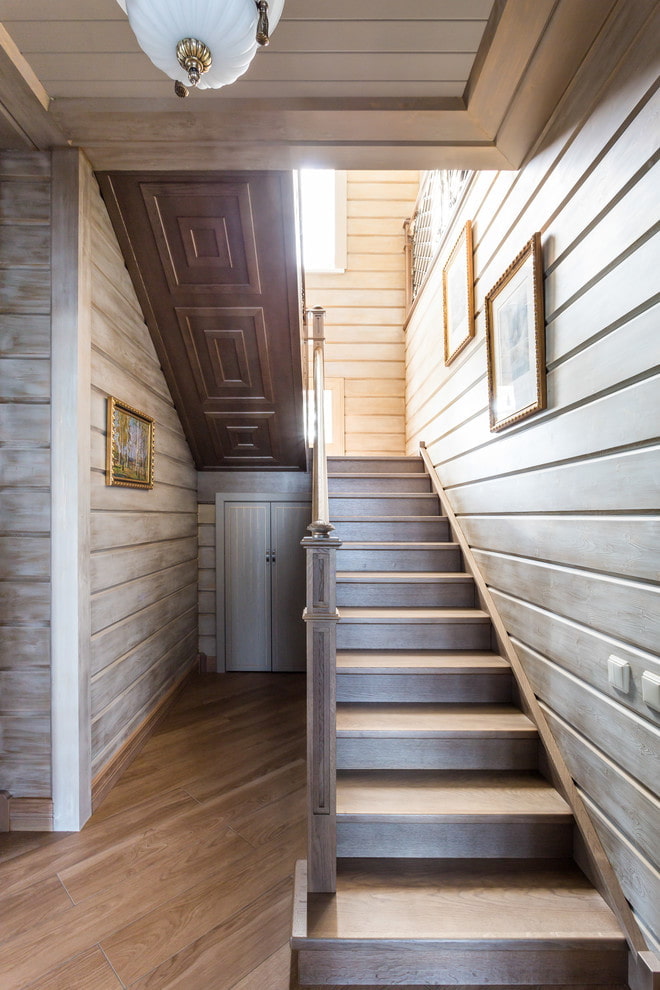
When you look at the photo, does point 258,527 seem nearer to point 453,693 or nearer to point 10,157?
point 453,693

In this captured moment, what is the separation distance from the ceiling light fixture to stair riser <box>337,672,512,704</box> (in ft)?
6.57

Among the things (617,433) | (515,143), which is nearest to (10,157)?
(515,143)

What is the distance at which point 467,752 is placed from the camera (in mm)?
1890

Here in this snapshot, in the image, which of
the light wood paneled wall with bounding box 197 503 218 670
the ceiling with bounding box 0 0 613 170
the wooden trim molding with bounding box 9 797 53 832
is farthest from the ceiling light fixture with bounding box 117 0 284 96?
the light wood paneled wall with bounding box 197 503 218 670

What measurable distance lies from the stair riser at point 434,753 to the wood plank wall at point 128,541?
1093 mm

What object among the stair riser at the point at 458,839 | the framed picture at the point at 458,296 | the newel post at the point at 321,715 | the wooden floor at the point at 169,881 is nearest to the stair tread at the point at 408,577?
the wooden floor at the point at 169,881

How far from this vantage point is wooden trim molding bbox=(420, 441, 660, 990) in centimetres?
128

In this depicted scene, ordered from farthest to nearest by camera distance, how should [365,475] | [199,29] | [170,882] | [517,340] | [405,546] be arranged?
[365,475] → [405,546] → [517,340] → [170,882] → [199,29]

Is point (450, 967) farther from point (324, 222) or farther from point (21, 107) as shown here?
point (324, 222)

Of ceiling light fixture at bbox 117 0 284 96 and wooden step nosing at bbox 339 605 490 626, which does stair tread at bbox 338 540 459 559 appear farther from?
ceiling light fixture at bbox 117 0 284 96

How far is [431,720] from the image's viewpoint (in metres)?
1.96

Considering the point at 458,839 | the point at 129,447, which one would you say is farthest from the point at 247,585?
the point at 458,839

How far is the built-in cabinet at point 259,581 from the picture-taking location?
13.0ft

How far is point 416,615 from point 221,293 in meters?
1.95
